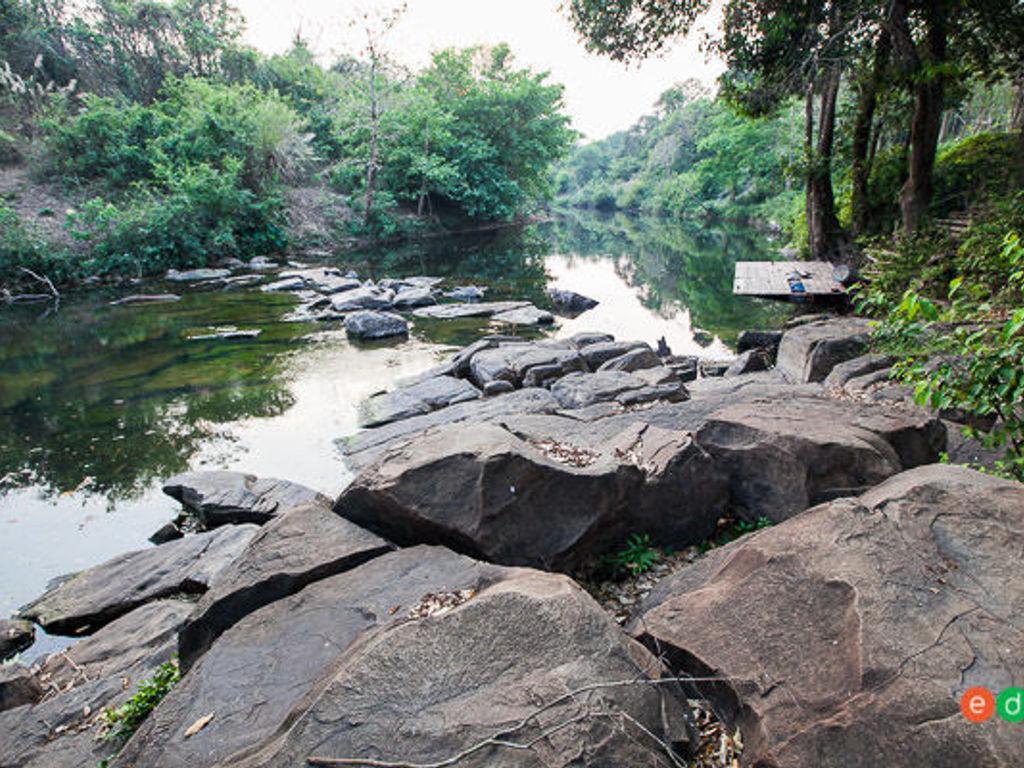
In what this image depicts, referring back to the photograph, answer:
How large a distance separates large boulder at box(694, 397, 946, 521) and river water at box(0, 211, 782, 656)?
4.12 metres

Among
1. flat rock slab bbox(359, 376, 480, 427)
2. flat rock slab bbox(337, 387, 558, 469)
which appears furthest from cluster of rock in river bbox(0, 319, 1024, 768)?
flat rock slab bbox(359, 376, 480, 427)

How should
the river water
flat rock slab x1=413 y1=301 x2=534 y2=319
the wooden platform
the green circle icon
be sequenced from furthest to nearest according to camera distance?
flat rock slab x1=413 y1=301 x2=534 y2=319
the wooden platform
the river water
the green circle icon

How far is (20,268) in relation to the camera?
52.7 feet

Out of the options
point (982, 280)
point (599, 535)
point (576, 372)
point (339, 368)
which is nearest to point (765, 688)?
point (599, 535)

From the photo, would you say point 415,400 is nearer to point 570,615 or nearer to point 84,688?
point 84,688

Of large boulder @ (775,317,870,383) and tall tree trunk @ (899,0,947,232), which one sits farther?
tall tree trunk @ (899,0,947,232)

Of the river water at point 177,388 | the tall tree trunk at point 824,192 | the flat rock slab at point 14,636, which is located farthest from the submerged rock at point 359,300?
the flat rock slab at point 14,636

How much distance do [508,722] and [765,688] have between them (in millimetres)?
933

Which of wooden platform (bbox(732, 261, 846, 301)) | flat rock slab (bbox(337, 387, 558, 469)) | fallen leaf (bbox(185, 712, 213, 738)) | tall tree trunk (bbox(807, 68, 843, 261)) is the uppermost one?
tall tree trunk (bbox(807, 68, 843, 261))

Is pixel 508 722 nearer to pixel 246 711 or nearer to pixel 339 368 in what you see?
pixel 246 711

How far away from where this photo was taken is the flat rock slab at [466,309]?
14.2 metres

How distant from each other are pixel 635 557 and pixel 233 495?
3.95m

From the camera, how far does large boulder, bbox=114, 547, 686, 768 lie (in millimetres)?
1888

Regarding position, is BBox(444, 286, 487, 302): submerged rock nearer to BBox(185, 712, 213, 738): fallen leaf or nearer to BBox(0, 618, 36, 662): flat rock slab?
BBox(0, 618, 36, 662): flat rock slab
